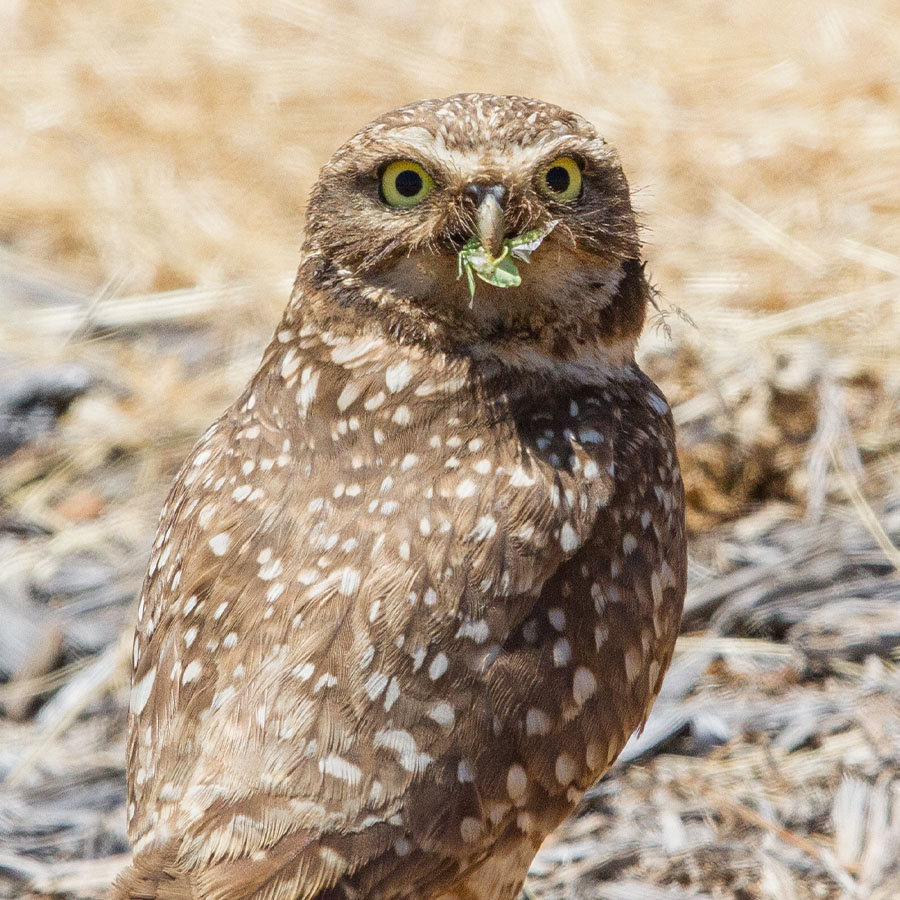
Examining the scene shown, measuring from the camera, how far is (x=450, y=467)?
2848 millimetres

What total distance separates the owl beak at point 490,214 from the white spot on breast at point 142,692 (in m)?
1.19

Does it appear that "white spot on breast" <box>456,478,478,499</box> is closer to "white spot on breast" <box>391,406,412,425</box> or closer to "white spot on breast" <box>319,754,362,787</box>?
"white spot on breast" <box>391,406,412,425</box>

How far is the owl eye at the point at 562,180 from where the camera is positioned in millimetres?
2721

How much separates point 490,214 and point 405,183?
25 centimetres

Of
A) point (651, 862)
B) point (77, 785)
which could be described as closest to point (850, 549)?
point (651, 862)

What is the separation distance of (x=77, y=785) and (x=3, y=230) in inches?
146

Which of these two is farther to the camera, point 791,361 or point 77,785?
point 791,361

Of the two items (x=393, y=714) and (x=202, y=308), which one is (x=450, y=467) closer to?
(x=393, y=714)

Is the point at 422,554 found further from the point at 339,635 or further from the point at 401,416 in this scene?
the point at 401,416

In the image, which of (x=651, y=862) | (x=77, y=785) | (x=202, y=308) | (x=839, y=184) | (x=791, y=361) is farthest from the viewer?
(x=839, y=184)

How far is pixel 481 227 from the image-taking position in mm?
2590

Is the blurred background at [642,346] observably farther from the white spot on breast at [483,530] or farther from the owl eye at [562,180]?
the white spot on breast at [483,530]

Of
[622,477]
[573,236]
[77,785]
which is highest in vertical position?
[573,236]

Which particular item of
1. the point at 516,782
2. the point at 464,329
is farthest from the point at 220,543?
the point at 516,782
